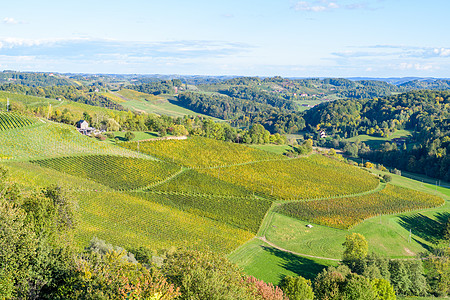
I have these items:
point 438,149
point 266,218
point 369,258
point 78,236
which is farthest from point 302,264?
point 438,149

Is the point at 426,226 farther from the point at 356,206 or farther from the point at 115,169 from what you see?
the point at 115,169

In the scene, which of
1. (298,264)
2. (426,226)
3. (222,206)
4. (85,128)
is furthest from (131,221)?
(85,128)

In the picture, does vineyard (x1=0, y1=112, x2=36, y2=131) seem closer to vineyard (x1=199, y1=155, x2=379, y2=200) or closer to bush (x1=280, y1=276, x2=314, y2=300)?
vineyard (x1=199, y1=155, x2=379, y2=200)

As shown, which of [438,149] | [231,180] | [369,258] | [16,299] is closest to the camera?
[16,299]

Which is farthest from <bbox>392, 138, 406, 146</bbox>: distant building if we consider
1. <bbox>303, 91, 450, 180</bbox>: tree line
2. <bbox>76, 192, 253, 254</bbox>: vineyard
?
<bbox>76, 192, 253, 254</bbox>: vineyard

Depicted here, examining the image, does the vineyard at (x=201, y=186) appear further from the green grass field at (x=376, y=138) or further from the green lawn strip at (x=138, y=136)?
the green grass field at (x=376, y=138)

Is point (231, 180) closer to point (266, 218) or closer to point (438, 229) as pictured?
point (266, 218)
